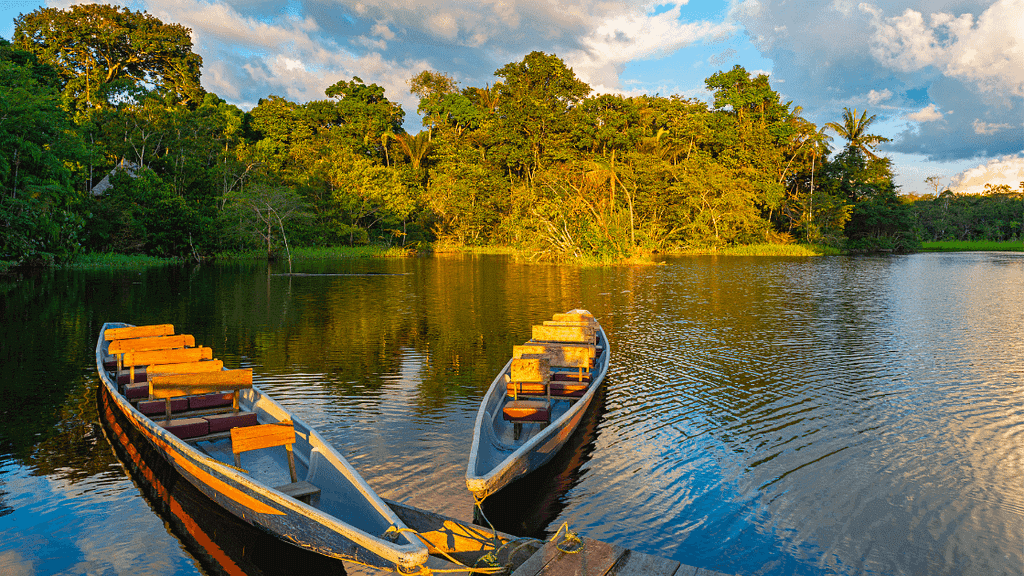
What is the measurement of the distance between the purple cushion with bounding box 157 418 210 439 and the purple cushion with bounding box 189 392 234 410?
82 cm

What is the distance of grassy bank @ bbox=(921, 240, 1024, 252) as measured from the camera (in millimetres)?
85375

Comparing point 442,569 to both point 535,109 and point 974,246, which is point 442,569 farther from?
point 974,246

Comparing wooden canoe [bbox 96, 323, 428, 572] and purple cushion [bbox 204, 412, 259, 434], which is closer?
wooden canoe [bbox 96, 323, 428, 572]

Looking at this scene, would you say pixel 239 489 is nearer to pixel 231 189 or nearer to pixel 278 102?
pixel 231 189

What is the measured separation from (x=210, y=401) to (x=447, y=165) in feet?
223

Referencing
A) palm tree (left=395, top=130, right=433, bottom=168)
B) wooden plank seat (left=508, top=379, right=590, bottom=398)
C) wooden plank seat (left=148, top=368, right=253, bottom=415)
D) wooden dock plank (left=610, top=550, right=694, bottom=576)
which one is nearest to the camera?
wooden dock plank (left=610, top=550, right=694, bottom=576)

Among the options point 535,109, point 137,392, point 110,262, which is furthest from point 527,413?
point 535,109

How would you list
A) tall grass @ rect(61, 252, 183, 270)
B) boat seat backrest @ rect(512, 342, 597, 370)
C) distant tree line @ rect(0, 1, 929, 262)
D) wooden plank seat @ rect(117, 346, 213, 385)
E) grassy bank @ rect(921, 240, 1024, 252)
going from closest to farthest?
wooden plank seat @ rect(117, 346, 213, 385) → boat seat backrest @ rect(512, 342, 597, 370) → tall grass @ rect(61, 252, 183, 270) → distant tree line @ rect(0, 1, 929, 262) → grassy bank @ rect(921, 240, 1024, 252)

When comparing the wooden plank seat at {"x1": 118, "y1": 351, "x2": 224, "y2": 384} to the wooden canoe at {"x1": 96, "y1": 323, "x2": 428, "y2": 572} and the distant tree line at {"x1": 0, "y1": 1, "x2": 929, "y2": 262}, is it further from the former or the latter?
the distant tree line at {"x1": 0, "y1": 1, "x2": 929, "y2": 262}

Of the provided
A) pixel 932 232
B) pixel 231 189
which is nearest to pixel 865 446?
pixel 231 189

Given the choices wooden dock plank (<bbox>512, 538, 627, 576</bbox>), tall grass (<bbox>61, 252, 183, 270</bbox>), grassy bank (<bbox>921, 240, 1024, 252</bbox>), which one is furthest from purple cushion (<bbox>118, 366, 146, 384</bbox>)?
grassy bank (<bbox>921, 240, 1024, 252</bbox>)

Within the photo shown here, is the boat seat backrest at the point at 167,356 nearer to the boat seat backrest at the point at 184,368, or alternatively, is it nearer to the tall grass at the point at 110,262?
the boat seat backrest at the point at 184,368

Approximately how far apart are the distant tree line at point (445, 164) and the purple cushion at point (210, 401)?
38.8m

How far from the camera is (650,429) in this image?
1104 cm
